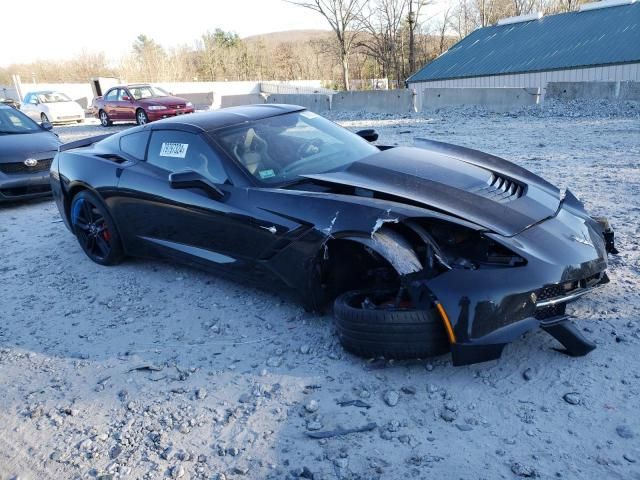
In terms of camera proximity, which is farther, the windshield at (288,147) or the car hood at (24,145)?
the car hood at (24,145)

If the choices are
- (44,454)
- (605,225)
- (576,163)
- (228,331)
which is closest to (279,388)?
(228,331)

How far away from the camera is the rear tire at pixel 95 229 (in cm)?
485

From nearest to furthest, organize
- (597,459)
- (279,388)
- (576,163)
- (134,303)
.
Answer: (597,459), (279,388), (134,303), (576,163)

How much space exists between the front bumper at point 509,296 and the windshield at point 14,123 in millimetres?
7947

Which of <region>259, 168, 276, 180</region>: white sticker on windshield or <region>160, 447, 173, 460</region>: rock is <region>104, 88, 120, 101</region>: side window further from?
<region>160, 447, 173, 460</region>: rock

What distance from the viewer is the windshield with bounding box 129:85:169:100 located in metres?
19.3

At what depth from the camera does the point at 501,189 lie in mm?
3477

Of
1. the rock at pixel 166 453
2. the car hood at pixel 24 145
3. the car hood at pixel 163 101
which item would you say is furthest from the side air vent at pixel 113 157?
the car hood at pixel 163 101

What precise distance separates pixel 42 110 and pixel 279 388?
23.4 metres

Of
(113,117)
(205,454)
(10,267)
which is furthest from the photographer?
(113,117)

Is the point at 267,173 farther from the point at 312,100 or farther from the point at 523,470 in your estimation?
the point at 312,100

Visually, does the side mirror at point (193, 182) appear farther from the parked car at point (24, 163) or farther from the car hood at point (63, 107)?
the car hood at point (63, 107)

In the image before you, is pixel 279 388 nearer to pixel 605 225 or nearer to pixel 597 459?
pixel 597 459

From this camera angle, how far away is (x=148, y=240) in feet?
14.8
